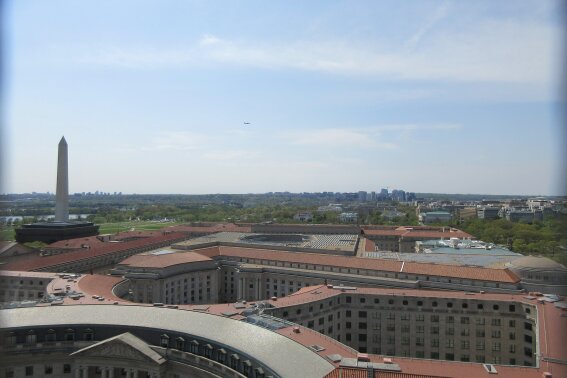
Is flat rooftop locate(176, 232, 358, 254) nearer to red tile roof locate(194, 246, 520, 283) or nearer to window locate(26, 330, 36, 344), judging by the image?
red tile roof locate(194, 246, 520, 283)

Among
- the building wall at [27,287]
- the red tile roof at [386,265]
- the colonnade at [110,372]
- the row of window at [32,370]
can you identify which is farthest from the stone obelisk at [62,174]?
the colonnade at [110,372]

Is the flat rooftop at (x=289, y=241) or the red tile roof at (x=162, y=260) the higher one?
the flat rooftop at (x=289, y=241)

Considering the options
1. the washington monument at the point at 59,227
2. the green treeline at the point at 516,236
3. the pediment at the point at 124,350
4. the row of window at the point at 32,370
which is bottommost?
the row of window at the point at 32,370

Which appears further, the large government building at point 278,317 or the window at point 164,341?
the window at point 164,341

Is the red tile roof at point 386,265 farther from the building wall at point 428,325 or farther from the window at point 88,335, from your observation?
the window at point 88,335

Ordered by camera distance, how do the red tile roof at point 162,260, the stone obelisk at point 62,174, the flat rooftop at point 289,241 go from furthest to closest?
the stone obelisk at point 62,174 → the flat rooftop at point 289,241 → the red tile roof at point 162,260

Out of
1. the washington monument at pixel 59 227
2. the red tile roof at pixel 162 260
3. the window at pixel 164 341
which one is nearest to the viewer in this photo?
the window at pixel 164 341

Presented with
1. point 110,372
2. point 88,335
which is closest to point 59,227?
point 88,335

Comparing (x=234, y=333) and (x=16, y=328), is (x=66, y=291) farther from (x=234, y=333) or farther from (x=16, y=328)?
(x=234, y=333)

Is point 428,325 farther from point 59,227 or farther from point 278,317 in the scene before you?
point 59,227
